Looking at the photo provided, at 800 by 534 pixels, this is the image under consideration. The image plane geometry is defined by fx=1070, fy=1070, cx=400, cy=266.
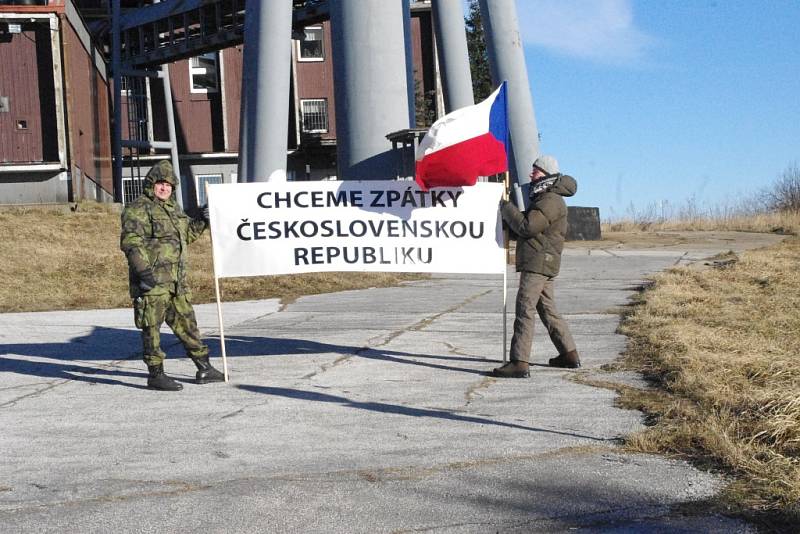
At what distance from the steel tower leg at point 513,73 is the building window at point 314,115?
1652cm

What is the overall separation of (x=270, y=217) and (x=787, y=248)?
17.8m

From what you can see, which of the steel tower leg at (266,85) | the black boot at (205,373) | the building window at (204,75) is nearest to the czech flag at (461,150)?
the black boot at (205,373)

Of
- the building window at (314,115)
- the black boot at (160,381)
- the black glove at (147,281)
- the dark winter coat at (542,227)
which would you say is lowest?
the black boot at (160,381)

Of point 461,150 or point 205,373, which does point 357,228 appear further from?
point 205,373

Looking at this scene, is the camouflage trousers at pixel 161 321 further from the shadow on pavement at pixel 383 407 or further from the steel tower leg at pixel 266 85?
the steel tower leg at pixel 266 85

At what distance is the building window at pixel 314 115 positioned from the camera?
45.0 meters

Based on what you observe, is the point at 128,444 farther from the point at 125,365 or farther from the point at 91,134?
the point at 91,134

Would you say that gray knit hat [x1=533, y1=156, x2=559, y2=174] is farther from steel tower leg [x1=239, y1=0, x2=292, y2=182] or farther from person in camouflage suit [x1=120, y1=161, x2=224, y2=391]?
steel tower leg [x1=239, y1=0, x2=292, y2=182]

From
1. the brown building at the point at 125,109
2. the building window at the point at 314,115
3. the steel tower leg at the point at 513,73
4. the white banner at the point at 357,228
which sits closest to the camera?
the white banner at the point at 357,228

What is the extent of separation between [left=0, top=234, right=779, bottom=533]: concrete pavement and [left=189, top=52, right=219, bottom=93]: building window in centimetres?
3335

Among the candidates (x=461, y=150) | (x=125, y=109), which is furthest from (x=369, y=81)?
(x=125, y=109)

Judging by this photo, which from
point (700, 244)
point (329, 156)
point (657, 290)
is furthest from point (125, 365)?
point (329, 156)

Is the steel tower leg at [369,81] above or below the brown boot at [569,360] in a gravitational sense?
above

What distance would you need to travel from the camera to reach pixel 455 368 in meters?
9.89
